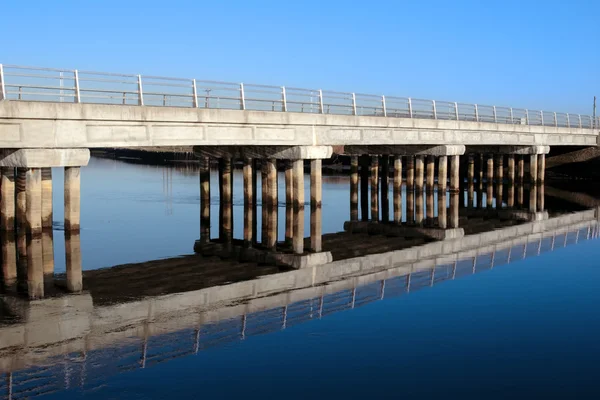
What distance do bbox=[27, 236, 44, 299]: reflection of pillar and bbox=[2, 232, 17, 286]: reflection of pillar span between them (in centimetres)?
40

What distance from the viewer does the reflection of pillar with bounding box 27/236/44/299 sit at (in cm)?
1781

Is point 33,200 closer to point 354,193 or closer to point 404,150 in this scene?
point 354,193

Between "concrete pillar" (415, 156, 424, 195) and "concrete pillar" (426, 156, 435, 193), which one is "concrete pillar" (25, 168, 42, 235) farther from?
"concrete pillar" (415, 156, 424, 195)

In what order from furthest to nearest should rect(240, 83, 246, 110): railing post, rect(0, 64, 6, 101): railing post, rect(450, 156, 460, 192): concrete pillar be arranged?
rect(450, 156, 460, 192): concrete pillar < rect(240, 83, 246, 110): railing post < rect(0, 64, 6, 101): railing post

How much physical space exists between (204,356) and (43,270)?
367 inches

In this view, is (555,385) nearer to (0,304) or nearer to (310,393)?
(310,393)

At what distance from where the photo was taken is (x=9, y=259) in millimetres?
21953

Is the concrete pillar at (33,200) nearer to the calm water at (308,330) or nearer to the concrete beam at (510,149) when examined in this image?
the calm water at (308,330)

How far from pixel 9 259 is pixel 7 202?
17.7 ft

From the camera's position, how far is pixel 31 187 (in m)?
23.2

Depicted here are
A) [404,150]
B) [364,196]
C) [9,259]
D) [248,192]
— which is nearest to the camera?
[9,259]

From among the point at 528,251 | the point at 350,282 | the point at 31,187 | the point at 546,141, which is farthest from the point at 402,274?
the point at 546,141

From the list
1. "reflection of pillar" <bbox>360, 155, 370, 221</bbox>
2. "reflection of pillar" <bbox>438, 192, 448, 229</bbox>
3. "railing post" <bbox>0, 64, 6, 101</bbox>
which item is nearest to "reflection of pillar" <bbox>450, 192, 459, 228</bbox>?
"reflection of pillar" <bbox>438, 192, 448, 229</bbox>

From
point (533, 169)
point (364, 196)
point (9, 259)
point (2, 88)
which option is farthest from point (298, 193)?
point (533, 169)
